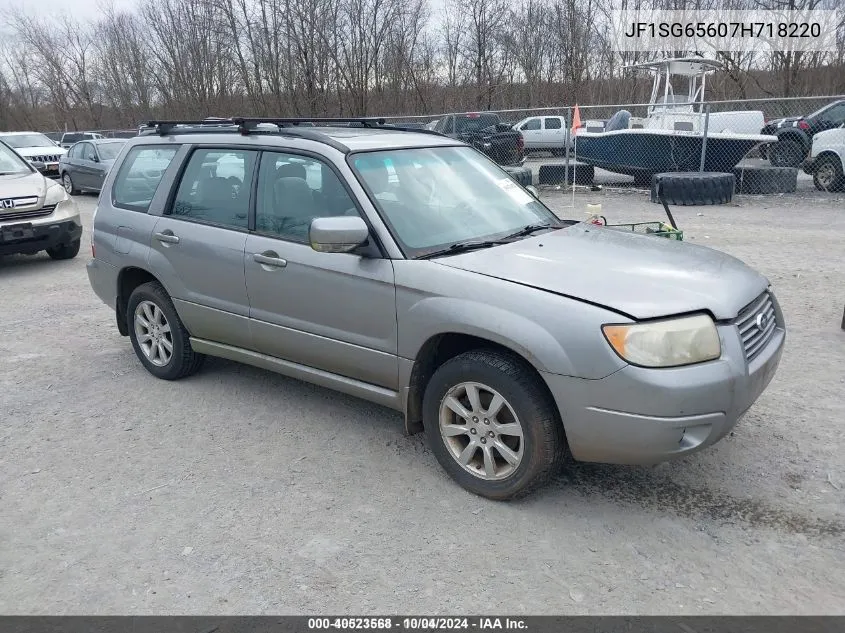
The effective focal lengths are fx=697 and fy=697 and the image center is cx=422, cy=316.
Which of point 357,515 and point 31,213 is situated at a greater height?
point 31,213

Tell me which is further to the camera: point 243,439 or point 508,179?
point 508,179

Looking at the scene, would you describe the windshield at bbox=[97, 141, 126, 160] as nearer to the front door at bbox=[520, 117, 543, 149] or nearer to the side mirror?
the front door at bbox=[520, 117, 543, 149]

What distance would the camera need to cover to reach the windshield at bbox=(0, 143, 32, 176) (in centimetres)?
975

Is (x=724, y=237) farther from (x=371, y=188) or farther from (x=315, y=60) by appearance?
(x=315, y=60)

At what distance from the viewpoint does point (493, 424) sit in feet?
11.2

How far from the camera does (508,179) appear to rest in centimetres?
474

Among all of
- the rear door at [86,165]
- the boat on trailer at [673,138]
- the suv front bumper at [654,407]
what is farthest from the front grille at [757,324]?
the rear door at [86,165]

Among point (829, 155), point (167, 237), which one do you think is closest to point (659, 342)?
point (167, 237)

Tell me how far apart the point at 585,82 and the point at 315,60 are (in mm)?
12686

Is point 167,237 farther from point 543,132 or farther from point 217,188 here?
point 543,132

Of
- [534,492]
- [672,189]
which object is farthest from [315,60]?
[534,492]

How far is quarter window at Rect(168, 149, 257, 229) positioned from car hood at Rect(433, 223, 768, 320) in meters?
1.62
